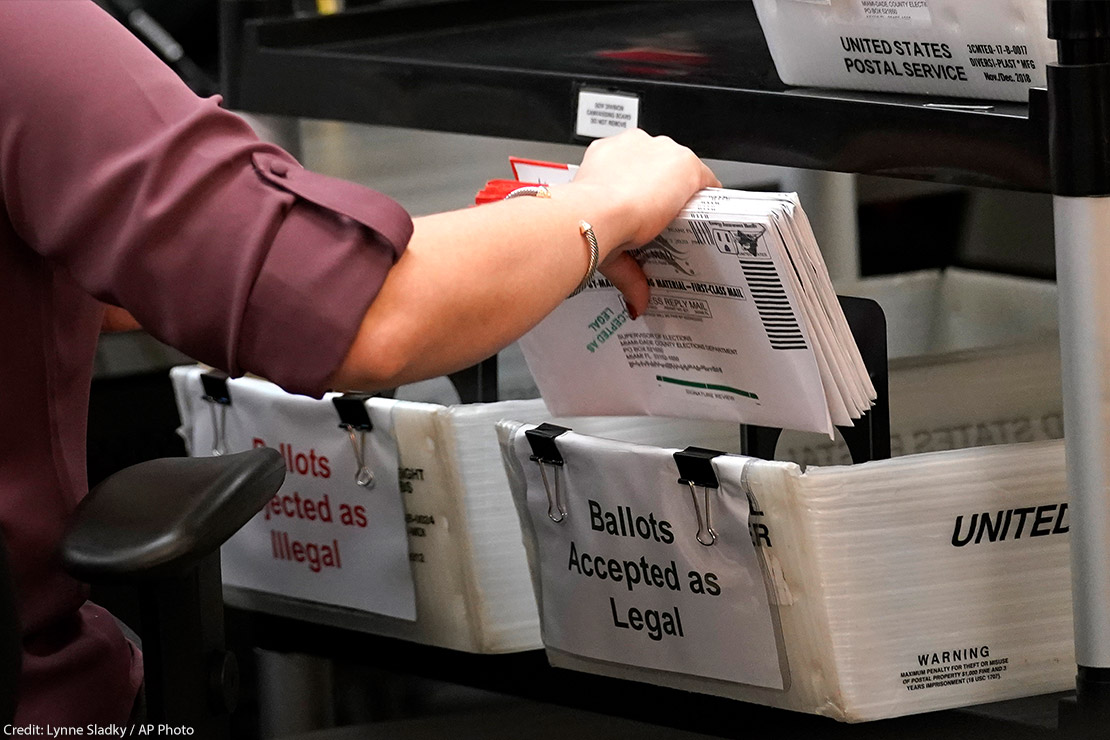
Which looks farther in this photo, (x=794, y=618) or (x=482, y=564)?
(x=482, y=564)

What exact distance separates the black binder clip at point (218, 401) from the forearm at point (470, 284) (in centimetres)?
60

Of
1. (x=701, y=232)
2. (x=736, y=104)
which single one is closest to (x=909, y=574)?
(x=701, y=232)

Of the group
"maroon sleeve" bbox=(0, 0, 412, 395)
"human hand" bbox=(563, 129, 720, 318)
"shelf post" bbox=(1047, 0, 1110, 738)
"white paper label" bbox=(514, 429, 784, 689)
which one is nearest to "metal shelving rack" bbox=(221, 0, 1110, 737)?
"shelf post" bbox=(1047, 0, 1110, 738)

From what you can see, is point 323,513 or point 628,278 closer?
A: point 628,278

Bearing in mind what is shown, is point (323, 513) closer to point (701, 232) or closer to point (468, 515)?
point (468, 515)

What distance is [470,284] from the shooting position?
85cm

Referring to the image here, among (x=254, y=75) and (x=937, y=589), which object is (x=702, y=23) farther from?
(x=937, y=589)

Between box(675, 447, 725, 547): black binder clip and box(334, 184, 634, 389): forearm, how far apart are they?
8.0 inches

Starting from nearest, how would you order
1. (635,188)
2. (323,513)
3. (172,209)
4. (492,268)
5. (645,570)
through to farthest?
(172,209), (492,268), (635,188), (645,570), (323,513)

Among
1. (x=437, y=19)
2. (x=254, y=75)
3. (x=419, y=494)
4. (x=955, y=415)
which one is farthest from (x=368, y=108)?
(x=955, y=415)

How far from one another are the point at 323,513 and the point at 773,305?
1.81 feet

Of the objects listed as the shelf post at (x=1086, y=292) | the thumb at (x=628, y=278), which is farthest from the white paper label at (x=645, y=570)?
the shelf post at (x=1086, y=292)

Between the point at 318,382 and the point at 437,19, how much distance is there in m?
1.10

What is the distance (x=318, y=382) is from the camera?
810 mm
